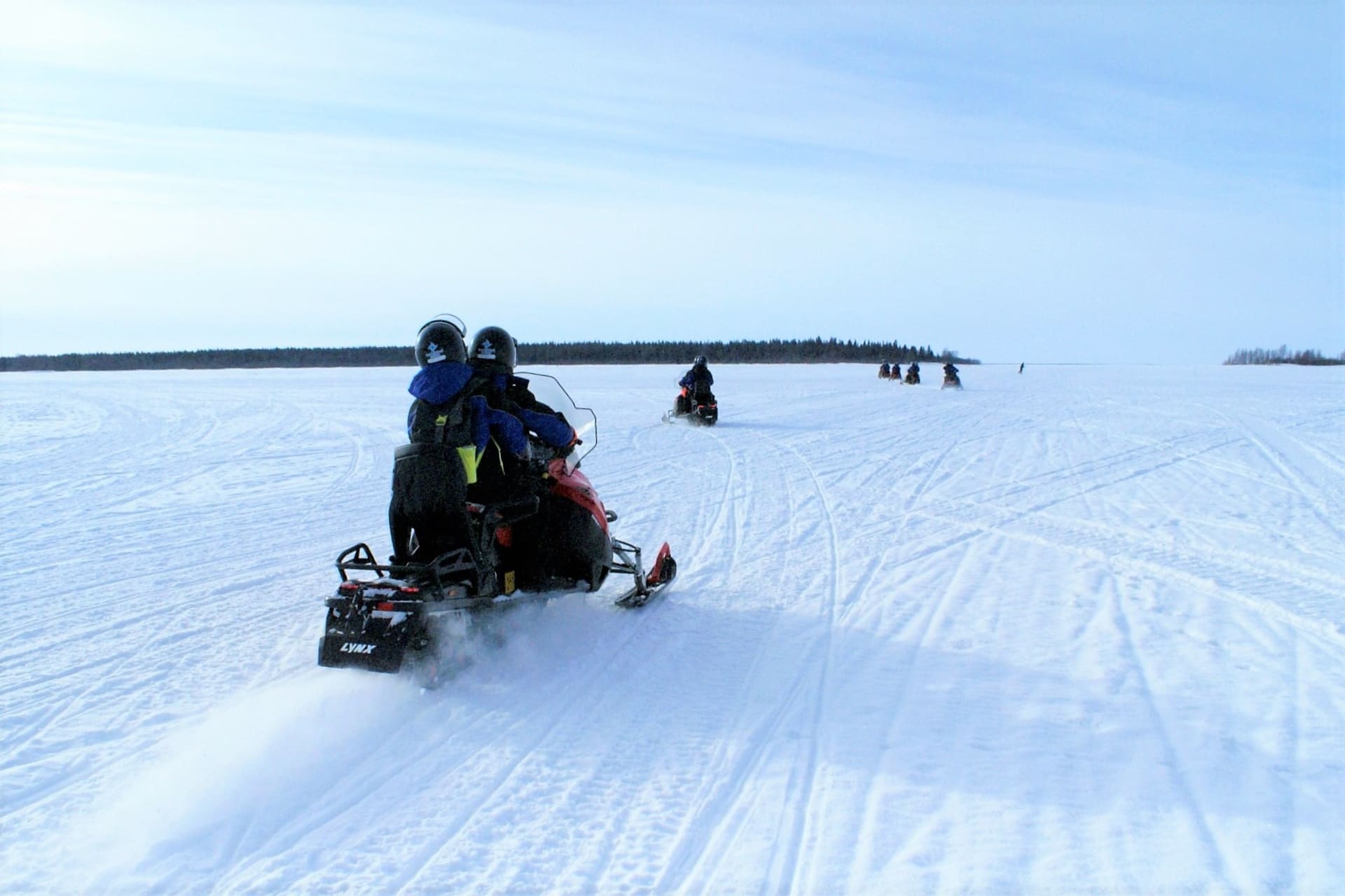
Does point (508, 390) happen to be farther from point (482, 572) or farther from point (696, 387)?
point (696, 387)

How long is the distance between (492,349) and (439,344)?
0.71 m

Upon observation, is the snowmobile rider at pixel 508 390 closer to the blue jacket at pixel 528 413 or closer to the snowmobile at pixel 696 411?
the blue jacket at pixel 528 413

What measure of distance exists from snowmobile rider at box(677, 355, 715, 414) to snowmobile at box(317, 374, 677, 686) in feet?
35.4

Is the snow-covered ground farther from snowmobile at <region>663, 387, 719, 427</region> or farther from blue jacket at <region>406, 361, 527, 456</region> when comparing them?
snowmobile at <region>663, 387, 719, 427</region>

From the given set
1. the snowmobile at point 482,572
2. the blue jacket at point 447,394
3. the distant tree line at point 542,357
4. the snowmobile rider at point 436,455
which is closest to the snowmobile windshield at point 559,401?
the snowmobile at point 482,572

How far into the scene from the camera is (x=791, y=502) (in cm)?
888

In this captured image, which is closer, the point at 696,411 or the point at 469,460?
the point at 469,460

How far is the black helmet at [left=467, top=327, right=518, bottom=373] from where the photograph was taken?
5062mm

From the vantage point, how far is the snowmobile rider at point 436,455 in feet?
13.9

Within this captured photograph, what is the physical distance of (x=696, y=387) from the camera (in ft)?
55.2

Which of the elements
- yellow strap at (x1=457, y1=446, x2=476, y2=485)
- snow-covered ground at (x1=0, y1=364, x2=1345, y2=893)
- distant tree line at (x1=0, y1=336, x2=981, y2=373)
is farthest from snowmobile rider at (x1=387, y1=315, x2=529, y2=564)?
distant tree line at (x1=0, y1=336, x2=981, y2=373)

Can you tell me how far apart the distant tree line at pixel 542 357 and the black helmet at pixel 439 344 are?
69.2m

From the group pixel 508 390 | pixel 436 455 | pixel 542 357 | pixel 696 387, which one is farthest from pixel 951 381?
pixel 542 357

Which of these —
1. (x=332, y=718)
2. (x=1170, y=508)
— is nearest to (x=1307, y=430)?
(x=1170, y=508)
